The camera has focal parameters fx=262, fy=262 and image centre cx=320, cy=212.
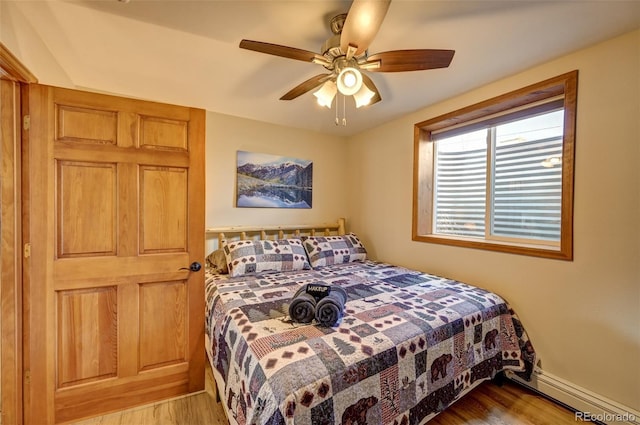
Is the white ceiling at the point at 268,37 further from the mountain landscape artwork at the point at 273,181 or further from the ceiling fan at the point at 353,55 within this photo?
the mountain landscape artwork at the point at 273,181

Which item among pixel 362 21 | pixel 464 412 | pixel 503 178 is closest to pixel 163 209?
pixel 362 21

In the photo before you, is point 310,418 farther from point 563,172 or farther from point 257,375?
point 563,172

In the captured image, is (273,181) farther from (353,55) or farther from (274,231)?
(353,55)

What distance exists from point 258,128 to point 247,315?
225 cm

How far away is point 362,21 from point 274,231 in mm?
2416

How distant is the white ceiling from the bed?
1.54m

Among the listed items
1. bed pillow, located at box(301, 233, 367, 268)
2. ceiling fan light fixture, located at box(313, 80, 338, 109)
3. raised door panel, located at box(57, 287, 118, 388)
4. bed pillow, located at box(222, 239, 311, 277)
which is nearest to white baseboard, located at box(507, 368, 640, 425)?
bed pillow, located at box(301, 233, 367, 268)

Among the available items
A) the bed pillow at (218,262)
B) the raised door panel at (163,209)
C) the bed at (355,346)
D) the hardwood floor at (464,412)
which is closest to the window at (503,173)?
the bed at (355,346)

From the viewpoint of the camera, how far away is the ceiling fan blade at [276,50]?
132cm

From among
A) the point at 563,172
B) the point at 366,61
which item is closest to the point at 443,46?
the point at 366,61

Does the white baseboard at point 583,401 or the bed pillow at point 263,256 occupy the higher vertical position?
the bed pillow at point 263,256

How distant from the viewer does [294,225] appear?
3262 mm

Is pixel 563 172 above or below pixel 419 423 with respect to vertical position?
above

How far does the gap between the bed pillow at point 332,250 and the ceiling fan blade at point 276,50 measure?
6.07 ft
